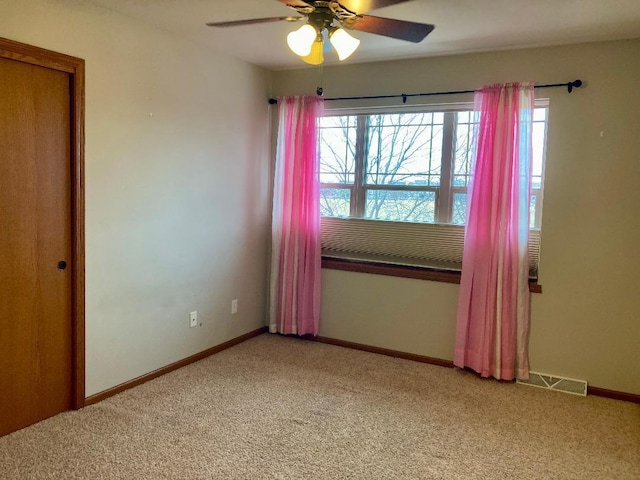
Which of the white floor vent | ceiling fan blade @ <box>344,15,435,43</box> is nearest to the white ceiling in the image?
ceiling fan blade @ <box>344,15,435,43</box>

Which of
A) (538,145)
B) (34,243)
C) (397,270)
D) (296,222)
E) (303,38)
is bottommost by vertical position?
(397,270)

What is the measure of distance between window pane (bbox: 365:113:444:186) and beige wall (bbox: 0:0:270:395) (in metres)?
1.00

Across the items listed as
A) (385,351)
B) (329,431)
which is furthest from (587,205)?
(329,431)

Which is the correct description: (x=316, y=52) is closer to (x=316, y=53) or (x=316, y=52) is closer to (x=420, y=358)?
(x=316, y=53)

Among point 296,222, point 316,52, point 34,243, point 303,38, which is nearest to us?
point 303,38

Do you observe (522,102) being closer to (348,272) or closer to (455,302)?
(455,302)

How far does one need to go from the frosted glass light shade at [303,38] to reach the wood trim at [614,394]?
293cm

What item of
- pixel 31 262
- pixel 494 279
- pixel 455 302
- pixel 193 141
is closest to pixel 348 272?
pixel 455 302

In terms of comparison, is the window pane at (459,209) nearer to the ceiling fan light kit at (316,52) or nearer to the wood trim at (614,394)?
the wood trim at (614,394)

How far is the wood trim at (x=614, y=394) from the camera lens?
3228mm

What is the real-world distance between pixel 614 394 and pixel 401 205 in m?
1.99

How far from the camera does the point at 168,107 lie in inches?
131

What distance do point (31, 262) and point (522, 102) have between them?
320 centimetres

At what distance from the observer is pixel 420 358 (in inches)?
153
